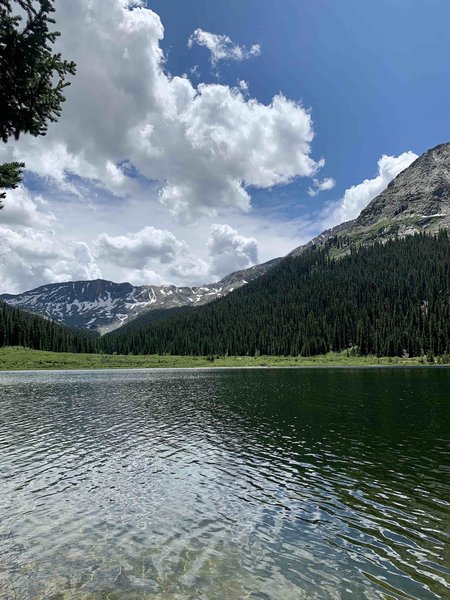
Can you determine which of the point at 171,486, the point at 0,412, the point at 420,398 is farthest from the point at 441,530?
the point at 0,412

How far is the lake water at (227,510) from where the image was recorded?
13.8m

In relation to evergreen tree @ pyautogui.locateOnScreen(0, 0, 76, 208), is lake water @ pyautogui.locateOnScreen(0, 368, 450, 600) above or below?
below

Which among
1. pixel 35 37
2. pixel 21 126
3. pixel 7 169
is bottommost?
pixel 7 169

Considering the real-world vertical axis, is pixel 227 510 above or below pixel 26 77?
below

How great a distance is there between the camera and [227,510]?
66.5ft

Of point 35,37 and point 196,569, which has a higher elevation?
point 35,37

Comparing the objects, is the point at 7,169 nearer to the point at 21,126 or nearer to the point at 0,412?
the point at 21,126

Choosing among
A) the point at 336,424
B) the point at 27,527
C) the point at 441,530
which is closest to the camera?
the point at 441,530

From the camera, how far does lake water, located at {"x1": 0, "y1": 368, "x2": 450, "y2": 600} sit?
1376cm

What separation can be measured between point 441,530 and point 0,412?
178ft

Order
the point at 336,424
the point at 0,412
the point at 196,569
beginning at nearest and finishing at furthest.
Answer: the point at 196,569
the point at 336,424
the point at 0,412

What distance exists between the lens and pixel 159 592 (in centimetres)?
1309

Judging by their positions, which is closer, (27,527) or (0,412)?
(27,527)

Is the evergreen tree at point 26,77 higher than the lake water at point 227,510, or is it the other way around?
the evergreen tree at point 26,77
